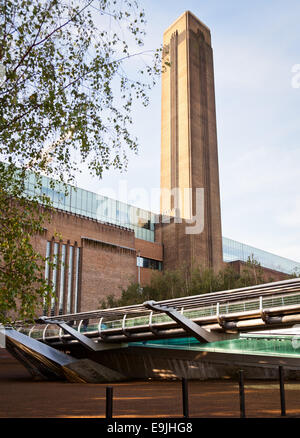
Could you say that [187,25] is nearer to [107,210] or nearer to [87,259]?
[107,210]

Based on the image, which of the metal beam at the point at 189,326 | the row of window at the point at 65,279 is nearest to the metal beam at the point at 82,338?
the metal beam at the point at 189,326

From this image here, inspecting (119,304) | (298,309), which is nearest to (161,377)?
(298,309)

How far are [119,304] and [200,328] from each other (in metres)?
23.2

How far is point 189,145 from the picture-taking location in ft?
206

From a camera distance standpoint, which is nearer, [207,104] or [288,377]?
[288,377]

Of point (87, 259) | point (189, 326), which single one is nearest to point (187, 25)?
point (87, 259)

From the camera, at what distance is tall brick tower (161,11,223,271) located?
194 ft

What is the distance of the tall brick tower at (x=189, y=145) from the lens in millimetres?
59219

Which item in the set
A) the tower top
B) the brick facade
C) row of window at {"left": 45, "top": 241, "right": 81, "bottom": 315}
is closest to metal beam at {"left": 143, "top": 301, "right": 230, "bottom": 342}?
the brick facade

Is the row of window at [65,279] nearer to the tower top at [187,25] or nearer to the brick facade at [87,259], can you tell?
the brick facade at [87,259]

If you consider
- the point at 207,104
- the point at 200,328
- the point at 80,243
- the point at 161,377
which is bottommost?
the point at 161,377

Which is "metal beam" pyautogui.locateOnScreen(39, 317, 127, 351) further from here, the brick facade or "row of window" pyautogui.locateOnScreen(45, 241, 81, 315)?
"row of window" pyautogui.locateOnScreen(45, 241, 81, 315)

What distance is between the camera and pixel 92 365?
23312 millimetres
